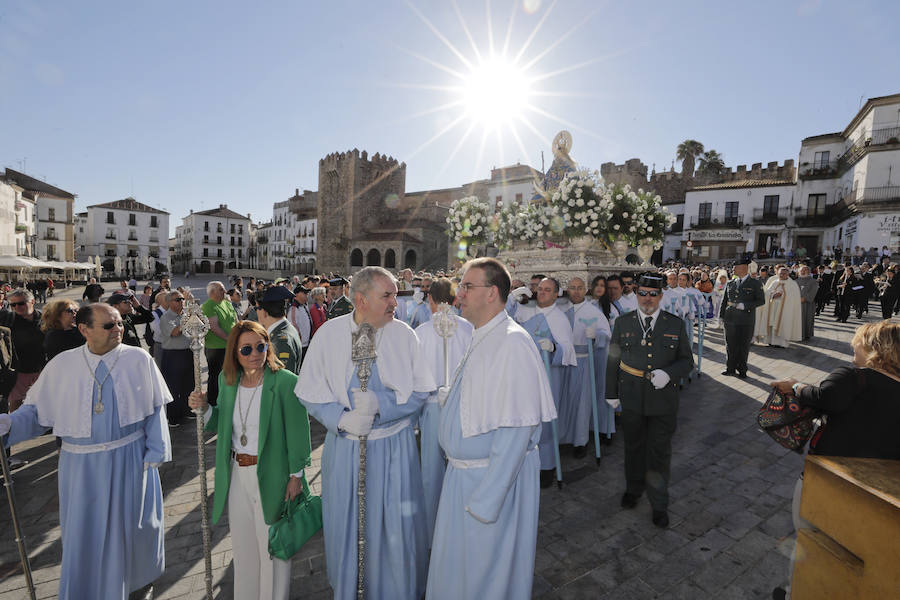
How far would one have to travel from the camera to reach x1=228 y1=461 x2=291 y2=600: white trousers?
2.95 metres

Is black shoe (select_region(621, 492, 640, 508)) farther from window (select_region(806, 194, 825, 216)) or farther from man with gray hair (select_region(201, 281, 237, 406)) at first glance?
window (select_region(806, 194, 825, 216))

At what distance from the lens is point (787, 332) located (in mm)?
12414

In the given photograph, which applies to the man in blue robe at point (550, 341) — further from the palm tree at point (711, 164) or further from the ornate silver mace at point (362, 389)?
the palm tree at point (711, 164)

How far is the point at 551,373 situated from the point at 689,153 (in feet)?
170

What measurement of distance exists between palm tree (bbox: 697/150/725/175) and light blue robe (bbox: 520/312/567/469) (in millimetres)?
49862

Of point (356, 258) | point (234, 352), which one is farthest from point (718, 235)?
point (234, 352)

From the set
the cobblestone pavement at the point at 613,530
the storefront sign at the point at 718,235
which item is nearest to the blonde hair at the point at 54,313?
the cobblestone pavement at the point at 613,530

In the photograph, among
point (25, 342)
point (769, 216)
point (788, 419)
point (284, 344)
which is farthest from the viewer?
point (769, 216)

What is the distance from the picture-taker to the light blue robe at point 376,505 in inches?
114

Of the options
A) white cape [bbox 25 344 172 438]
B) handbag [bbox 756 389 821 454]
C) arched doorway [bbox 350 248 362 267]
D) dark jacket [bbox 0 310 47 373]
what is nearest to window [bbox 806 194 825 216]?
arched doorway [bbox 350 248 362 267]

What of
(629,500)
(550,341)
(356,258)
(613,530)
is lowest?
(613,530)

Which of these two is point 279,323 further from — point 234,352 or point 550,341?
point 550,341

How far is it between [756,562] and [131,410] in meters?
5.10

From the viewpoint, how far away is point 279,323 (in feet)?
16.2
